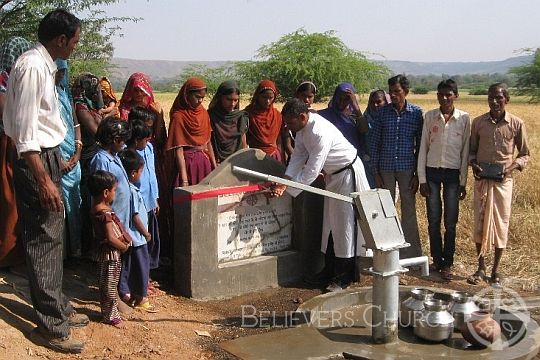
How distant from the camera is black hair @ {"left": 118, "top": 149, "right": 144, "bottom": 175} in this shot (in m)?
4.99

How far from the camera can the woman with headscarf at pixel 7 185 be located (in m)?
4.78

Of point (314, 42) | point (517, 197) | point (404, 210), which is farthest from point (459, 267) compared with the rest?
point (314, 42)

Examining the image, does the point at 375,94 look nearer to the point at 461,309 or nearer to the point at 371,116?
the point at 371,116

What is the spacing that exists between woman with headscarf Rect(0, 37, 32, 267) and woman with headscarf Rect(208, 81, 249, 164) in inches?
78.4

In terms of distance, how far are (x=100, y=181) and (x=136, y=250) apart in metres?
0.79

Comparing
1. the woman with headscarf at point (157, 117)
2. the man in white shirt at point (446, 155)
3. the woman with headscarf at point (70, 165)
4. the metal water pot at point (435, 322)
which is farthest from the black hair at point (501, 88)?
the woman with headscarf at point (70, 165)

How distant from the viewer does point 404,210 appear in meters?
6.80

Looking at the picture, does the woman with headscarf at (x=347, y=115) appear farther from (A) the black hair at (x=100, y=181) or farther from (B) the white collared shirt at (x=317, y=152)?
(A) the black hair at (x=100, y=181)

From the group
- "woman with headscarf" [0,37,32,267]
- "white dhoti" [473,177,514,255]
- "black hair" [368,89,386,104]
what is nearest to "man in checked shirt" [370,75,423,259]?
"black hair" [368,89,386,104]

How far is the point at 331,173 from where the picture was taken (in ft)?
19.6

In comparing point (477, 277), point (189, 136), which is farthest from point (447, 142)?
point (189, 136)

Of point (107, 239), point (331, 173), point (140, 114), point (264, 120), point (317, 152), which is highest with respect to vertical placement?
point (140, 114)

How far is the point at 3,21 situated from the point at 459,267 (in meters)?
9.55

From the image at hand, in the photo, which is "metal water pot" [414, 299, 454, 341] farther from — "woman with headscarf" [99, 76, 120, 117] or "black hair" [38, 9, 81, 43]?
"woman with headscarf" [99, 76, 120, 117]
